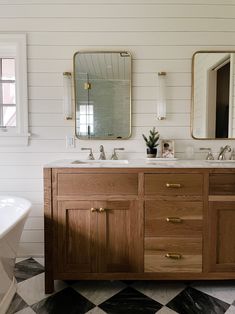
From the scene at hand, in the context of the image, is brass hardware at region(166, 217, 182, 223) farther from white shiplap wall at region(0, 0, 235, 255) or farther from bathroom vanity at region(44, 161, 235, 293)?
white shiplap wall at region(0, 0, 235, 255)

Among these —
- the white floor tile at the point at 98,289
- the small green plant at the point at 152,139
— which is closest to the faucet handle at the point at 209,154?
the small green plant at the point at 152,139

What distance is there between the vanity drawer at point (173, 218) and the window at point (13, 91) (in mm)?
1327

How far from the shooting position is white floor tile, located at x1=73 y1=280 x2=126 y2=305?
175 centimetres

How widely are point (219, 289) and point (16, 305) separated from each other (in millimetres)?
1465

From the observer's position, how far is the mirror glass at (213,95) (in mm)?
2236

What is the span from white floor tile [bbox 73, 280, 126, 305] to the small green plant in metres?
1.16

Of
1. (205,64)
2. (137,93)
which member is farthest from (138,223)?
(205,64)

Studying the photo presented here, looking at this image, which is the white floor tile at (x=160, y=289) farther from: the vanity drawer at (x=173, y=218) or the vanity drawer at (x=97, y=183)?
the vanity drawer at (x=97, y=183)

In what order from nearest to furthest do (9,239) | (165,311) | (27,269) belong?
(9,239)
(165,311)
(27,269)

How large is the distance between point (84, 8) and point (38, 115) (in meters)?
1.05

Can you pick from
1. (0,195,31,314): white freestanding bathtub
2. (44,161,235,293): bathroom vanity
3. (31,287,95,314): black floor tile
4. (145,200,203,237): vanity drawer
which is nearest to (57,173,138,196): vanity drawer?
(44,161,235,293): bathroom vanity

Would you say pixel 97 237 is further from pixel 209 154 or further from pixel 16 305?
pixel 209 154

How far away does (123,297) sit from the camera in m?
1.75

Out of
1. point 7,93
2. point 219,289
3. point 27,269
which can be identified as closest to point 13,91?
point 7,93
